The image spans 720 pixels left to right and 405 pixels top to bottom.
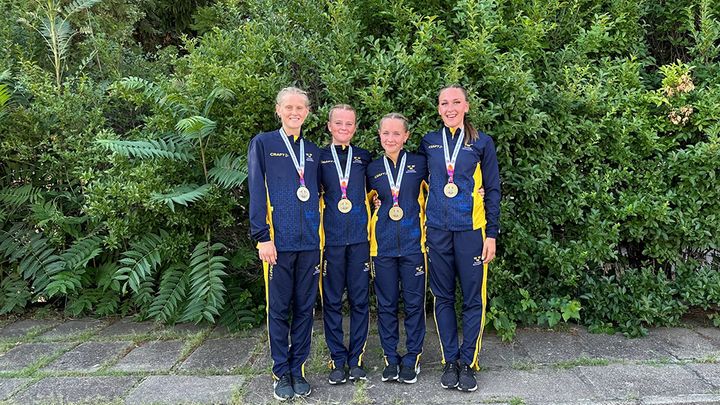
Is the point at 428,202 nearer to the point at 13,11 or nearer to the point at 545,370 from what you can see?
the point at 545,370

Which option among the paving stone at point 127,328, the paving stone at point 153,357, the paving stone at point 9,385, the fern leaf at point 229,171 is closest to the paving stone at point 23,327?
the paving stone at point 127,328

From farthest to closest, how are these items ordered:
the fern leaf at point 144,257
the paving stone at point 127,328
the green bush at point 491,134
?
the paving stone at point 127,328, the fern leaf at point 144,257, the green bush at point 491,134

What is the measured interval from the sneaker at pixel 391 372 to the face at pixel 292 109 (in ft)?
6.26

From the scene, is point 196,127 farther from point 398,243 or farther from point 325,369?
point 325,369

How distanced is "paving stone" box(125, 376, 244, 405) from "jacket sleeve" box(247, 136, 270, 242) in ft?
3.86

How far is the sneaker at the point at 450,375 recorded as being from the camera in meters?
4.02

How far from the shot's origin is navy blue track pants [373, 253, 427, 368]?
13.7ft

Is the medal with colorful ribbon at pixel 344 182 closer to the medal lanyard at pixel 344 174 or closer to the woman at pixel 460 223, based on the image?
the medal lanyard at pixel 344 174

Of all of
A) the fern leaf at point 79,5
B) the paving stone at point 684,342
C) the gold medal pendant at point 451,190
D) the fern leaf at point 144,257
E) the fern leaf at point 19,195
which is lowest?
the paving stone at point 684,342

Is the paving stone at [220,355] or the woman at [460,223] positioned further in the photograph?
the paving stone at [220,355]

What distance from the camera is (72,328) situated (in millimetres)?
5684

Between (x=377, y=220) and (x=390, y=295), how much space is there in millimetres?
575

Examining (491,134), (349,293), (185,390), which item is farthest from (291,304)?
(491,134)

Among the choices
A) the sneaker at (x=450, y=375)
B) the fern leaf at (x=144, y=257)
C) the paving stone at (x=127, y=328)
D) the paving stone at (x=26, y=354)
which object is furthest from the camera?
the paving stone at (x=127, y=328)
